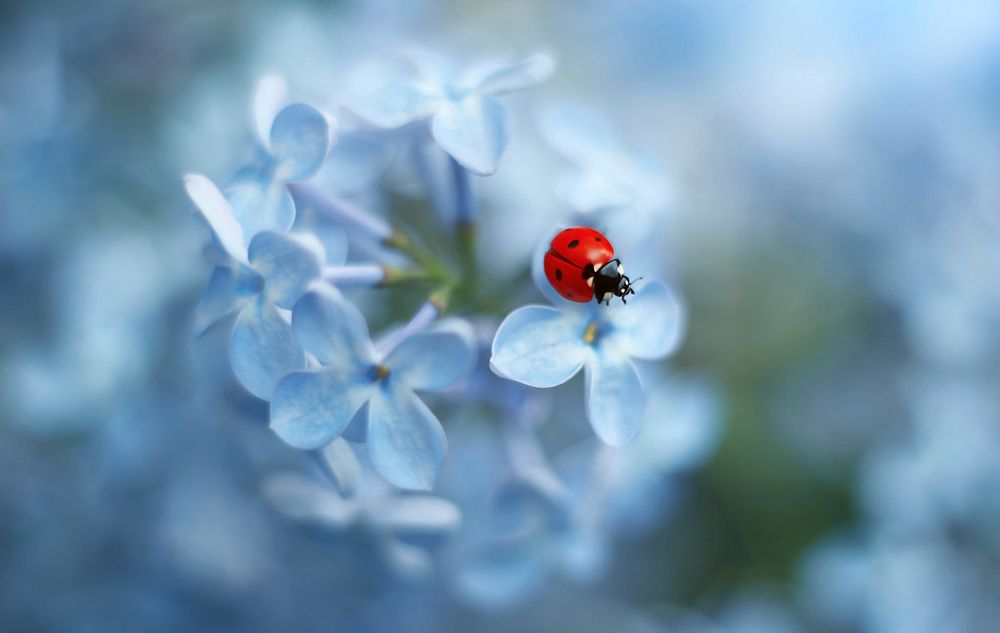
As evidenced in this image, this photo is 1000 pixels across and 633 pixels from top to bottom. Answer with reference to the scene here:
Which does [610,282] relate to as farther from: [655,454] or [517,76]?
[655,454]

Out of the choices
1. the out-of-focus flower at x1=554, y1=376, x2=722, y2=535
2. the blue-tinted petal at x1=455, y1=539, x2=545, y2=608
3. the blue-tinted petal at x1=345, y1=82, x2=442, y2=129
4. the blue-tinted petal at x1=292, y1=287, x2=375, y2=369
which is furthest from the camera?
the out-of-focus flower at x1=554, y1=376, x2=722, y2=535

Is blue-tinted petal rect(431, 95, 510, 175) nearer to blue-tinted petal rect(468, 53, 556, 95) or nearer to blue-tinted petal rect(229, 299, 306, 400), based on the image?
blue-tinted petal rect(468, 53, 556, 95)

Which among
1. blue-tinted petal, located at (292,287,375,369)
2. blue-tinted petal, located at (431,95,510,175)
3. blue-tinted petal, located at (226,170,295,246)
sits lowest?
blue-tinted petal, located at (292,287,375,369)

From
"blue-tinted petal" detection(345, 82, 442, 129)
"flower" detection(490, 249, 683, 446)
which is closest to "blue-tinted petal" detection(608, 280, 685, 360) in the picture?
"flower" detection(490, 249, 683, 446)

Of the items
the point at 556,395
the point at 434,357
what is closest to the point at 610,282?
the point at 434,357

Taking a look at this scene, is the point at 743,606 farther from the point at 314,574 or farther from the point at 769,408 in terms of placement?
the point at 314,574

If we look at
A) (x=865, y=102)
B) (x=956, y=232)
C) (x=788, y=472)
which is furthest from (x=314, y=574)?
(x=865, y=102)

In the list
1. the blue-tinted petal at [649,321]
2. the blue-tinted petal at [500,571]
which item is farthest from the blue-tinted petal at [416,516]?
the blue-tinted petal at [649,321]
